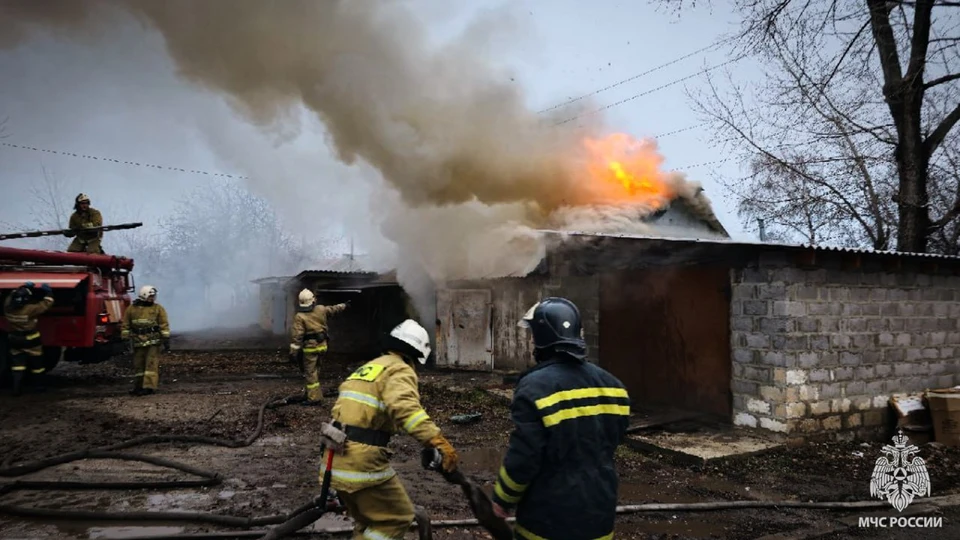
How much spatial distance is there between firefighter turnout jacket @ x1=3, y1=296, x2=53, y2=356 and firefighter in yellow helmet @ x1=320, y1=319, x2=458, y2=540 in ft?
27.4

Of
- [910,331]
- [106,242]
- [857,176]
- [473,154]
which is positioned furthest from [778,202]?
[106,242]

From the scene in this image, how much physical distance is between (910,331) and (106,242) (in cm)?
6288

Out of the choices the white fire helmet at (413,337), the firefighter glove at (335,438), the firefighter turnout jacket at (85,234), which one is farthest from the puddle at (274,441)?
the firefighter turnout jacket at (85,234)

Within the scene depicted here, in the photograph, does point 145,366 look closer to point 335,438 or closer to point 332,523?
point 332,523

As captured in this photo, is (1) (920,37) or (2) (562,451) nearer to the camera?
(2) (562,451)

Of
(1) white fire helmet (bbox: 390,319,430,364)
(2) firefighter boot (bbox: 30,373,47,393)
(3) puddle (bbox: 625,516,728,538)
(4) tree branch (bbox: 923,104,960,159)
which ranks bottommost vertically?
(3) puddle (bbox: 625,516,728,538)

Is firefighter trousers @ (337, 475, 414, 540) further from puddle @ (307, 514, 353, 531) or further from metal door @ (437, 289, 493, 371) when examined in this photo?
metal door @ (437, 289, 493, 371)

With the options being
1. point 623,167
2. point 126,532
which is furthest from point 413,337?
point 623,167

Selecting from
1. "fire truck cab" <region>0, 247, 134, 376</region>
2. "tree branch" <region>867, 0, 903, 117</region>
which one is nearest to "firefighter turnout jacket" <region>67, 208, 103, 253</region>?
"fire truck cab" <region>0, 247, 134, 376</region>

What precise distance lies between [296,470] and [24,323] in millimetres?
6239

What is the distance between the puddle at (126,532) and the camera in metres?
4.03

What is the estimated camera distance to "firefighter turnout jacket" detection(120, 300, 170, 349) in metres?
9.55

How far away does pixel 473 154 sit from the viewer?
1147 cm

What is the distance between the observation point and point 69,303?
9906mm
